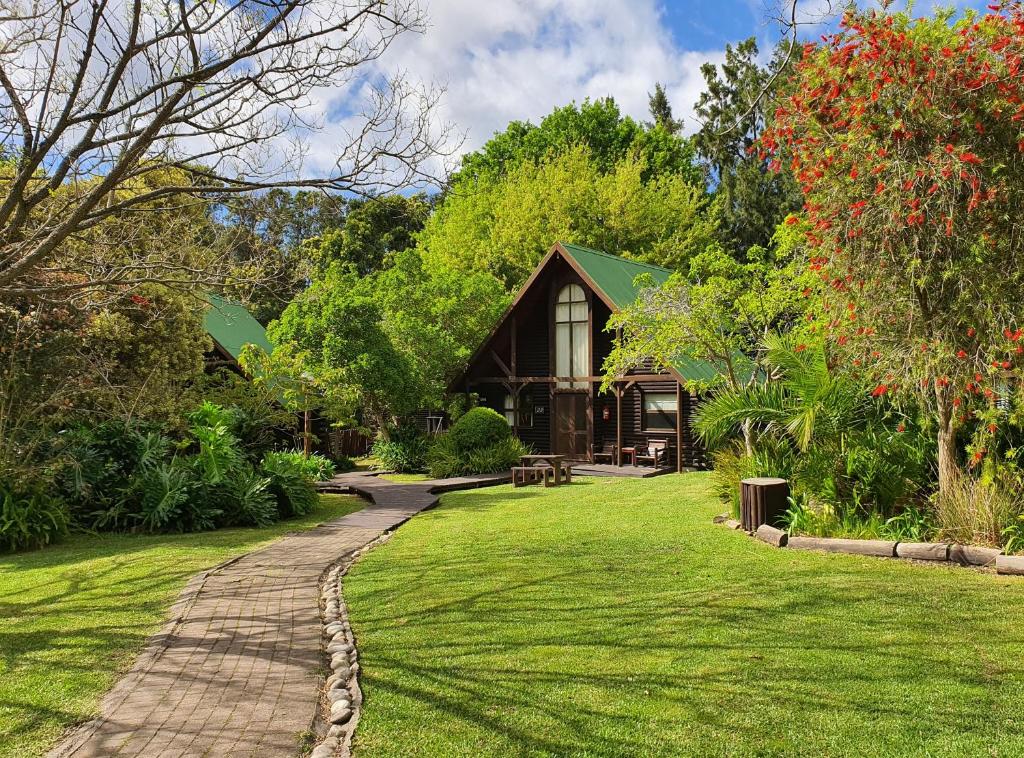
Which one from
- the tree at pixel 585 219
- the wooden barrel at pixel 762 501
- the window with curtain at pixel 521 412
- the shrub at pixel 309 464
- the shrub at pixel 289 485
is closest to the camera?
the wooden barrel at pixel 762 501

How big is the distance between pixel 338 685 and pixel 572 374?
62.6ft

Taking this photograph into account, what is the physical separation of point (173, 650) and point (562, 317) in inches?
745

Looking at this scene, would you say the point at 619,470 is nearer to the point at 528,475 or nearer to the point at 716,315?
the point at 528,475

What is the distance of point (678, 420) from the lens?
20.2 m

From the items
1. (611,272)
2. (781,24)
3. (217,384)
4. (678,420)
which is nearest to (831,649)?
(781,24)

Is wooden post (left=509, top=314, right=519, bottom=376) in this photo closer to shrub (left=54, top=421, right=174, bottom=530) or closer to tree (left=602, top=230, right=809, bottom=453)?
tree (left=602, top=230, right=809, bottom=453)

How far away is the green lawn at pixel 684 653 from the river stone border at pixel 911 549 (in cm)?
21

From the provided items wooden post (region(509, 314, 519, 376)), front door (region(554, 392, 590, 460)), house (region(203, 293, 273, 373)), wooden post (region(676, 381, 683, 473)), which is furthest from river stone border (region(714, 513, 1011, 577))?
house (region(203, 293, 273, 373))

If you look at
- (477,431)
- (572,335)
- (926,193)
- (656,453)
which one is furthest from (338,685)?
(572,335)

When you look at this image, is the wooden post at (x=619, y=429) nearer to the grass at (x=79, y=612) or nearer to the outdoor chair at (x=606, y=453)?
the outdoor chair at (x=606, y=453)

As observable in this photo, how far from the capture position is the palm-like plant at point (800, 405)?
9562mm

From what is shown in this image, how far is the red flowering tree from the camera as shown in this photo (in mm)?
7395

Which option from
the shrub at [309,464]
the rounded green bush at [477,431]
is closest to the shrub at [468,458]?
the rounded green bush at [477,431]

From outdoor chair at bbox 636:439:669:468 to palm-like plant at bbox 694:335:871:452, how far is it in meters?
9.90
